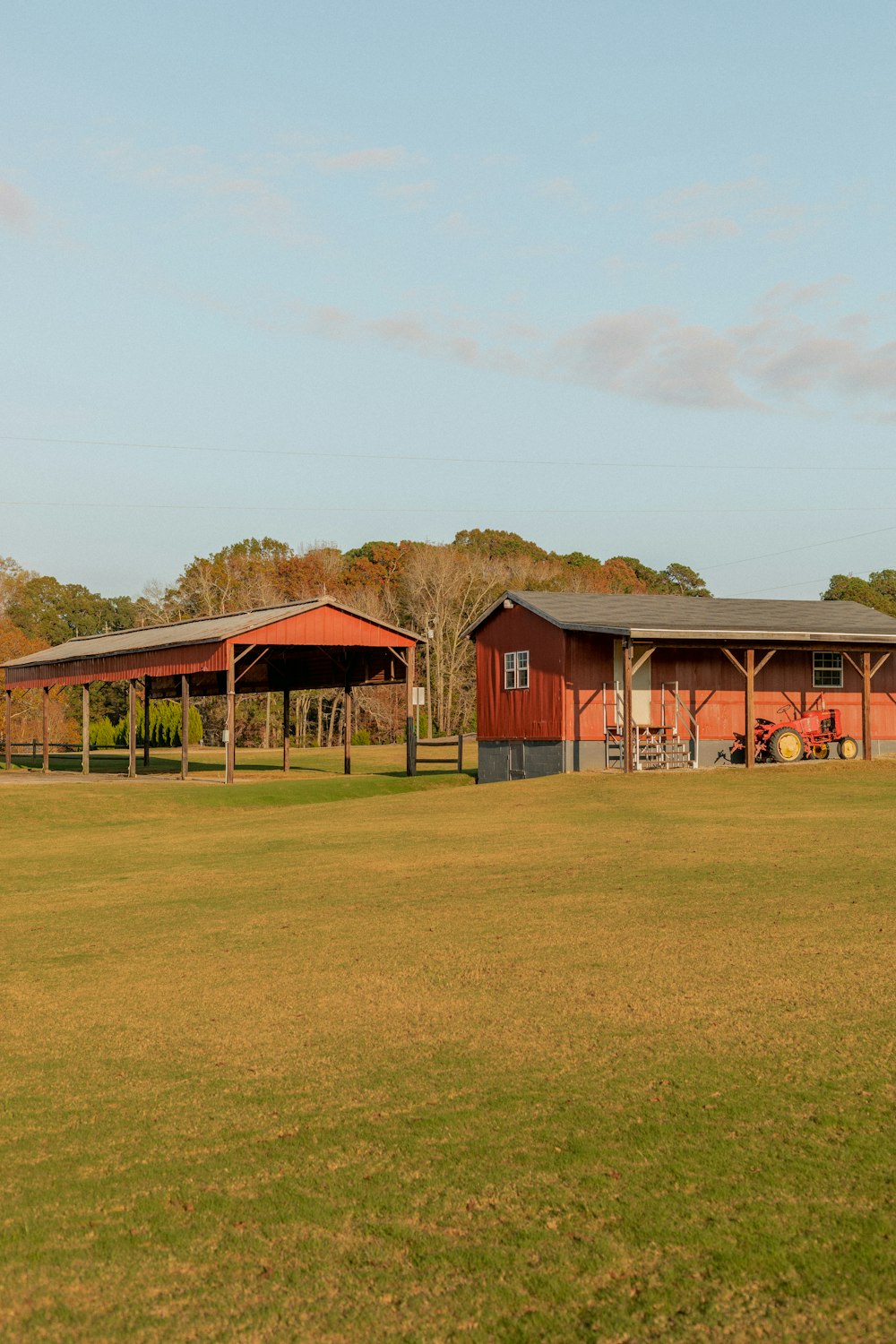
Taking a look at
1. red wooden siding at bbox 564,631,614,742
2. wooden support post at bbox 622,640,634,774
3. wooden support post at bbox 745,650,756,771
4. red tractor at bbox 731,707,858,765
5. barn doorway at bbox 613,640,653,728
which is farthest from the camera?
red tractor at bbox 731,707,858,765

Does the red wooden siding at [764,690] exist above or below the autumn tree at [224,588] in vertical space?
below

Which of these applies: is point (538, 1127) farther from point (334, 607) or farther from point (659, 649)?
point (334, 607)

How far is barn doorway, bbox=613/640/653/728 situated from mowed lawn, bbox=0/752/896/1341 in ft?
59.3

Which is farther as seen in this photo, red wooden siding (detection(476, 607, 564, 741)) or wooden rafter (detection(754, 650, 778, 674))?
red wooden siding (detection(476, 607, 564, 741))

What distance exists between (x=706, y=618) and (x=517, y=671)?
208 inches

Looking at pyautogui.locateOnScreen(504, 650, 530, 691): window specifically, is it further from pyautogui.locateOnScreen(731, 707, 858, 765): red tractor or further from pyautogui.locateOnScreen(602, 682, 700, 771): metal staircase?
pyautogui.locateOnScreen(731, 707, 858, 765): red tractor

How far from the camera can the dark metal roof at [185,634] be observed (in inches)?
1302

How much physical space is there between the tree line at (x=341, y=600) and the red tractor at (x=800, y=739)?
31.3 meters

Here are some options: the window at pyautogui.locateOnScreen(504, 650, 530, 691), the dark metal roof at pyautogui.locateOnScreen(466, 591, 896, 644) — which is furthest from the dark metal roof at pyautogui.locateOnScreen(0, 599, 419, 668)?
the dark metal roof at pyautogui.locateOnScreen(466, 591, 896, 644)

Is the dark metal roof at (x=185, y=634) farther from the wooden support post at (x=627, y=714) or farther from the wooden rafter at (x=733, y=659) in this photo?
the wooden rafter at (x=733, y=659)

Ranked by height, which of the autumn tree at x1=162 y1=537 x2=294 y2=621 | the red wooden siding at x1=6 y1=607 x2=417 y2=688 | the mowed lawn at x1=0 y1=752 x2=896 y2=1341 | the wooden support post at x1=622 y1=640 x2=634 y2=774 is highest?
the autumn tree at x1=162 y1=537 x2=294 y2=621

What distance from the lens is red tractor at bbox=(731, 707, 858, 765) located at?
104ft

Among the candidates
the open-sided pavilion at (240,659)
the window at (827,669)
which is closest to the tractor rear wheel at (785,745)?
the window at (827,669)

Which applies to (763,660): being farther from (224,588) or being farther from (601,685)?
(224,588)
